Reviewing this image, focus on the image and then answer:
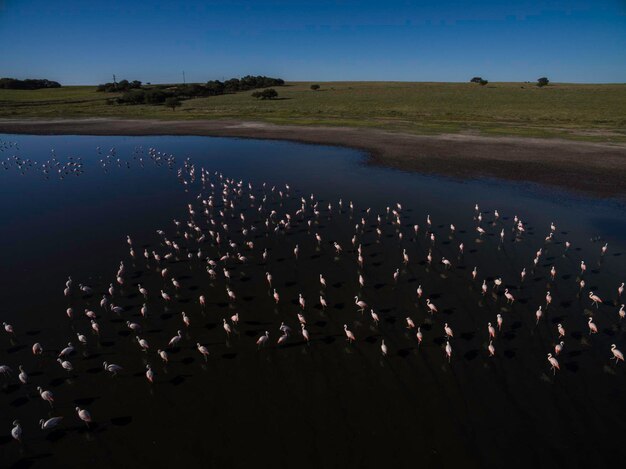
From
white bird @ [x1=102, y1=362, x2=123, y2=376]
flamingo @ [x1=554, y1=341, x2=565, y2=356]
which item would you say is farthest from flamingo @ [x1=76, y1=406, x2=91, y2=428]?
flamingo @ [x1=554, y1=341, x2=565, y2=356]

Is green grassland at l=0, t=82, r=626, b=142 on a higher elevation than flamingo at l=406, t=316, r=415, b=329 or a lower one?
higher

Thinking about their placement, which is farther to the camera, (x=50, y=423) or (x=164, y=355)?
(x=164, y=355)

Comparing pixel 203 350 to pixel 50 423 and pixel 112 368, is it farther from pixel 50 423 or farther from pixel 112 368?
pixel 50 423

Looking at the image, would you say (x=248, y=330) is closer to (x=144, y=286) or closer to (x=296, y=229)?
(x=144, y=286)

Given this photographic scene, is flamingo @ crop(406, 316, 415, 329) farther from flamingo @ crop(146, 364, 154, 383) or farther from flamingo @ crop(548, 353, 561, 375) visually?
flamingo @ crop(146, 364, 154, 383)

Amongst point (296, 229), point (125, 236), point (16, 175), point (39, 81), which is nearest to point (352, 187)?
point (296, 229)

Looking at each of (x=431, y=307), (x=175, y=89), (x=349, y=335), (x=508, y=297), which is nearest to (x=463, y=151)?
(x=508, y=297)
